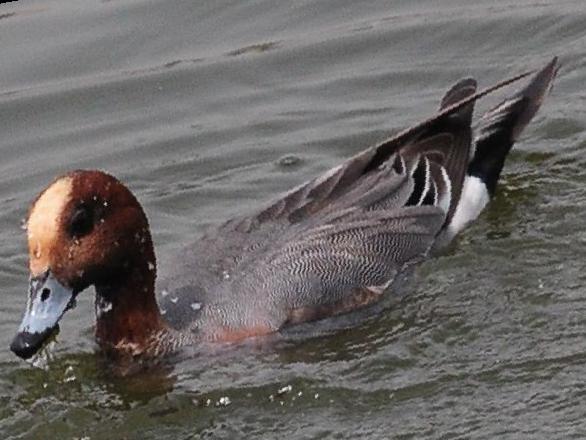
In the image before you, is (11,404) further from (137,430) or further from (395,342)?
(395,342)

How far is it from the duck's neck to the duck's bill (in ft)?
1.43

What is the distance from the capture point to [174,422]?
7207 millimetres

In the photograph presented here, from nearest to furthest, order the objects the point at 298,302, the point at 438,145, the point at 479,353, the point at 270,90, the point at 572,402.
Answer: the point at 572,402
the point at 479,353
the point at 298,302
the point at 438,145
the point at 270,90

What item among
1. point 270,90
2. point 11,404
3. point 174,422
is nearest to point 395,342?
point 174,422

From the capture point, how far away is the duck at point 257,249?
722 cm

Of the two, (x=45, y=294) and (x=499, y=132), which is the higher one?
(x=45, y=294)

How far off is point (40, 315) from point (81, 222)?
421 mm

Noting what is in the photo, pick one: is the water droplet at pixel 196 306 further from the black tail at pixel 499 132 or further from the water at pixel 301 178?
the black tail at pixel 499 132

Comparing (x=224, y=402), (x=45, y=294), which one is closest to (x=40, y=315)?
(x=45, y=294)

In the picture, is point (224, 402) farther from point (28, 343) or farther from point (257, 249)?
point (257, 249)

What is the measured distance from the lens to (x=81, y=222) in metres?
7.31

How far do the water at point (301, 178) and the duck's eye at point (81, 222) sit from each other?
675mm

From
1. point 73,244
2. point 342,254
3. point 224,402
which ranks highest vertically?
point 73,244

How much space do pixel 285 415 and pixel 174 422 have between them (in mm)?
447
